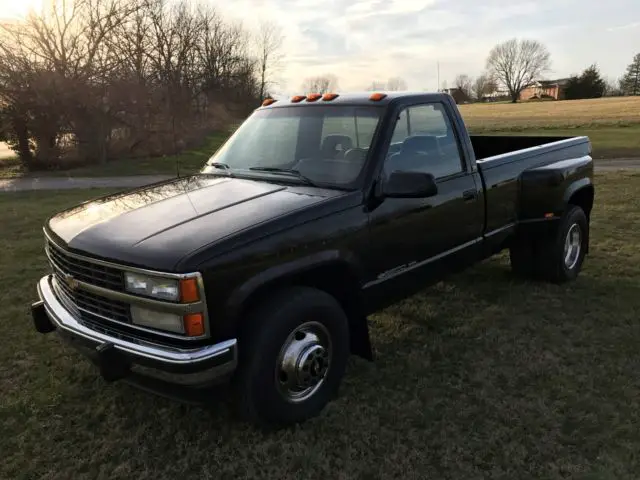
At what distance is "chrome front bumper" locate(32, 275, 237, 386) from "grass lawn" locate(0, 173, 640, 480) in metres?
0.34

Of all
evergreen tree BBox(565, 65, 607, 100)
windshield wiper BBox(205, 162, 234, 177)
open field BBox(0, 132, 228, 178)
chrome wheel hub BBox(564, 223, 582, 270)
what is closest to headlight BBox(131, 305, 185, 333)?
windshield wiper BBox(205, 162, 234, 177)

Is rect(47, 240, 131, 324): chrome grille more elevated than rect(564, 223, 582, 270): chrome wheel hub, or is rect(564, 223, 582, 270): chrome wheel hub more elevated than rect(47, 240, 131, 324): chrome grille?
rect(47, 240, 131, 324): chrome grille

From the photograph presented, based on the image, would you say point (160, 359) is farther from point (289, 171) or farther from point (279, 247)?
point (289, 171)

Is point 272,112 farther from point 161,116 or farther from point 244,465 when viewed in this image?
point 161,116

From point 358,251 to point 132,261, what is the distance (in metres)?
1.34

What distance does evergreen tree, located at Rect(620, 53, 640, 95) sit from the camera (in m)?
90.6

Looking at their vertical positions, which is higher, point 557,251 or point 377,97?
point 377,97

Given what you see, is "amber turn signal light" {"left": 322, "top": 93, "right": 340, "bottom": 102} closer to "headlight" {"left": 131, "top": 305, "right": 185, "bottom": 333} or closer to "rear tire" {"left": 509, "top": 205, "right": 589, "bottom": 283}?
"headlight" {"left": 131, "top": 305, "right": 185, "bottom": 333}

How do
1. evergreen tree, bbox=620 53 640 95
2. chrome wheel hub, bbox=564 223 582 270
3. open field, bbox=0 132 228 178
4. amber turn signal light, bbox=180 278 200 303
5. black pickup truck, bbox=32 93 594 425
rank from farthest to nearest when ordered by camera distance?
evergreen tree, bbox=620 53 640 95, open field, bbox=0 132 228 178, chrome wheel hub, bbox=564 223 582 270, black pickup truck, bbox=32 93 594 425, amber turn signal light, bbox=180 278 200 303

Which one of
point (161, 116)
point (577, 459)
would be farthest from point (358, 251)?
point (161, 116)

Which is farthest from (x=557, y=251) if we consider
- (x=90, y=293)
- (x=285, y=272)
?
(x=90, y=293)

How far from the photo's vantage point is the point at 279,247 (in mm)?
2934

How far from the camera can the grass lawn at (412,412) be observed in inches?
115

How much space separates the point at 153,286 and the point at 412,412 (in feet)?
5.74
